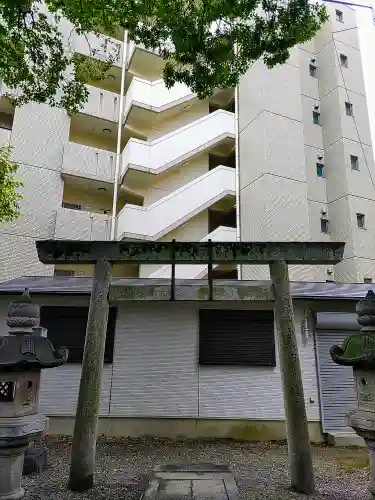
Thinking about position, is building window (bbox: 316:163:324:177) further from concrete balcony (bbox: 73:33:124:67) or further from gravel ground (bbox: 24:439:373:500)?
gravel ground (bbox: 24:439:373:500)

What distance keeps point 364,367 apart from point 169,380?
5391 millimetres

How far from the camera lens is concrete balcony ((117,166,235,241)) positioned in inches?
619

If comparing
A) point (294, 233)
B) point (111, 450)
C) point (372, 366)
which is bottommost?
point (111, 450)

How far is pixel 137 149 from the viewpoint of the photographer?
1664 centimetres

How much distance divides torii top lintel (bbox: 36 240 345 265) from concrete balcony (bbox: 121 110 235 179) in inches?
415

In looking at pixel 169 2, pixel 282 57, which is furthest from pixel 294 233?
pixel 169 2

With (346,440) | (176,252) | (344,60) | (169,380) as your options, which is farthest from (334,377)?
(344,60)

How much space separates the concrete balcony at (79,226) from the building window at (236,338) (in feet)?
26.2

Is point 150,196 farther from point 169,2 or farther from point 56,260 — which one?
point 56,260

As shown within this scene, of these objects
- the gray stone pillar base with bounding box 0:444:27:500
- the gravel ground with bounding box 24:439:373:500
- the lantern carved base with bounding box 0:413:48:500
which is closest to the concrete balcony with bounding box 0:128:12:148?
the gravel ground with bounding box 24:439:373:500

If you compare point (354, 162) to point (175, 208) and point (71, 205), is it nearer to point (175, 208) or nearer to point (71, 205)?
point (175, 208)

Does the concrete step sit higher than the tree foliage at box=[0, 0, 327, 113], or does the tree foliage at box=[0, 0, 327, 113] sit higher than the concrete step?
the tree foliage at box=[0, 0, 327, 113]

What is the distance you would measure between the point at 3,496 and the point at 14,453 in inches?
18.4

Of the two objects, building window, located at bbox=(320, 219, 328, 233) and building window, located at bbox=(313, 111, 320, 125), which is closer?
building window, located at bbox=(320, 219, 328, 233)
